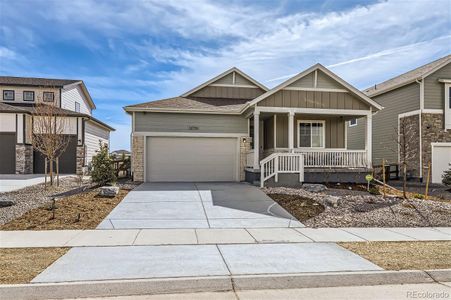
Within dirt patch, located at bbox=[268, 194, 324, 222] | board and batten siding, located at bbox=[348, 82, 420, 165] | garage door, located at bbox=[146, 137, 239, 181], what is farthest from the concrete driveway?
board and batten siding, located at bbox=[348, 82, 420, 165]

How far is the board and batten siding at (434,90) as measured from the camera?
688 inches

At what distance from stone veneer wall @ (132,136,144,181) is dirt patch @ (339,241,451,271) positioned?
11.6m

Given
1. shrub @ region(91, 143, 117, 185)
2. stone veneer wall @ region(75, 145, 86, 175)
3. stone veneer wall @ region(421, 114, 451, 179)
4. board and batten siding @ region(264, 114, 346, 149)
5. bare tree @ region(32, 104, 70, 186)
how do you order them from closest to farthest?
bare tree @ region(32, 104, 70, 186), shrub @ region(91, 143, 117, 185), board and batten siding @ region(264, 114, 346, 149), stone veneer wall @ region(421, 114, 451, 179), stone veneer wall @ region(75, 145, 86, 175)

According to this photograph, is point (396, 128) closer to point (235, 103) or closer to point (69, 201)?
point (235, 103)

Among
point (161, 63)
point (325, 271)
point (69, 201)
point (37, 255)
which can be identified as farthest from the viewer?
point (161, 63)

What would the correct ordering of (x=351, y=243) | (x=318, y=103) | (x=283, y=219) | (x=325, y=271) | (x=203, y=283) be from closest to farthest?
(x=203, y=283), (x=325, y=271), (x=351, y=243), (x=283, y=219), (x=318, y=103)

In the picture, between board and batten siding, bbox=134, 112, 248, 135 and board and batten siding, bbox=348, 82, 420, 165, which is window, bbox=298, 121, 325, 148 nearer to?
board and batten siding, bbox=134, 112, 248, 135

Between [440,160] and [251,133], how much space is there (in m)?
10.4

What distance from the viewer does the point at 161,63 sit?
17375 mm

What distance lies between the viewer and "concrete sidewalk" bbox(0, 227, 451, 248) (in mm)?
6406

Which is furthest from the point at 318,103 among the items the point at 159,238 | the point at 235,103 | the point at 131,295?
the point at 131,295

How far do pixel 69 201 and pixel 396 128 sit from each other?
57.5 feet

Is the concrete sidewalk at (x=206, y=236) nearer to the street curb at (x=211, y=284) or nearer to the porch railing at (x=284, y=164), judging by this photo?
the street curb at (x=211, y=284)

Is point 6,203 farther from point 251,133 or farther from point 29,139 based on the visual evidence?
point 29,139
